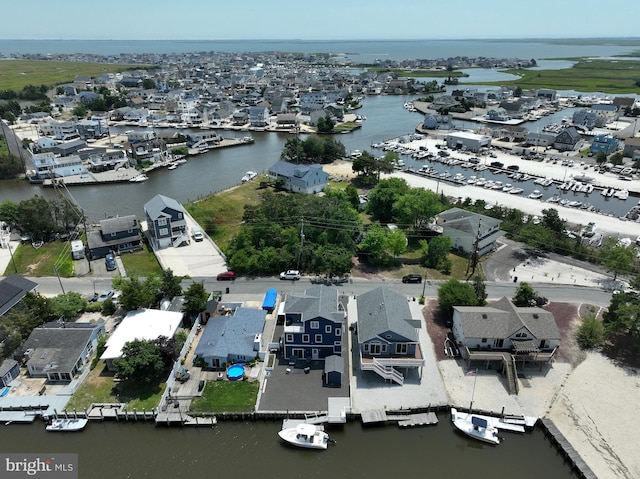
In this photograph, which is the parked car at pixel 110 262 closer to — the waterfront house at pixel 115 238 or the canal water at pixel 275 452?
the waterfront house at pixel 115 238

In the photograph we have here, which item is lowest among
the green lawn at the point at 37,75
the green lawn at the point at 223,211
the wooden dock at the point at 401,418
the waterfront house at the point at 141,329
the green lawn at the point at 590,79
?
the wooden dock at the point at 401,418

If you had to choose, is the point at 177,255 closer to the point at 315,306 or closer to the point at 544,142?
the point at 315,306

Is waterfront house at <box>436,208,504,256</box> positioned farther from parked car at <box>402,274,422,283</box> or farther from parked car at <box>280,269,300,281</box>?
parked car at <box>280,269,300,281</box>

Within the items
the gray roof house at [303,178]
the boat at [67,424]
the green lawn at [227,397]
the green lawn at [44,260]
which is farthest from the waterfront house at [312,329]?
the gray roof house at [303,178]

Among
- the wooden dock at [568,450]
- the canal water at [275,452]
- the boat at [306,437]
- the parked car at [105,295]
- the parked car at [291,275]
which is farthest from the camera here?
the parked car at [291,275]

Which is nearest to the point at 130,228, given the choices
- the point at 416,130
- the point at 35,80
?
the point at 416,130

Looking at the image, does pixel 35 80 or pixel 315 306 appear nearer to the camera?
pixel 315 306

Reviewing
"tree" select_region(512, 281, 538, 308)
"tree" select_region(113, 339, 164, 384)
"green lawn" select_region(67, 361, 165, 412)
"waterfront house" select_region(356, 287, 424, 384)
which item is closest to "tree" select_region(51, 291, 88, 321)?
"green lawn" select_region(67, 361, 165, 412)
